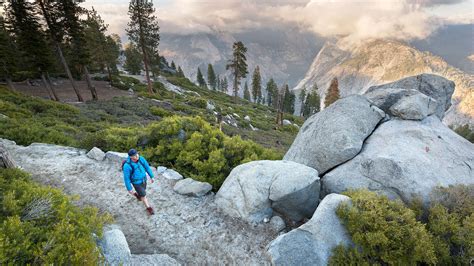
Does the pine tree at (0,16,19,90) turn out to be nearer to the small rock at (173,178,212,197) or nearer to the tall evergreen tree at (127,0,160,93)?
the tall evergreen tree at (127,0,160,93)

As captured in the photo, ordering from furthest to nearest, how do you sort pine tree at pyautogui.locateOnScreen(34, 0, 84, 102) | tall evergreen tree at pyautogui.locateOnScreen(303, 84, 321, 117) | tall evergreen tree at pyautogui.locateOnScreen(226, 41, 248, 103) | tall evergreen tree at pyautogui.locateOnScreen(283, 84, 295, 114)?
tall evergreen tree at pyautogui.locateOnScreen(303, 84, 321, 117) < tall evergreen tree at pyautogui.locateOnScreen(283, 84, 295, 114) < tall evergreen tree at pyautogui.locateOnScreen(226, 41, 248, 103) < pine tree at pyautogui.locateOnScreen(34, 0, 84, 102)

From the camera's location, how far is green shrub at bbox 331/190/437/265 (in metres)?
4.99

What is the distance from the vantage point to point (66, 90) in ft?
123

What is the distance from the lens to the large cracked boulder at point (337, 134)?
846 cm

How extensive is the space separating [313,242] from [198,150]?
6702mm

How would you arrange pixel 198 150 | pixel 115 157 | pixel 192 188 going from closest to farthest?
pixel 192 188 → pixel 115 157 → pixel 198 150

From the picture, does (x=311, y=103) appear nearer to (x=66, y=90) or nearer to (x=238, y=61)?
(x=238, y=61)

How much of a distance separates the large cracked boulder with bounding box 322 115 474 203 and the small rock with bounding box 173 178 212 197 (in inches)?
177

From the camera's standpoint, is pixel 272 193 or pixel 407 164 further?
pixel 272 193

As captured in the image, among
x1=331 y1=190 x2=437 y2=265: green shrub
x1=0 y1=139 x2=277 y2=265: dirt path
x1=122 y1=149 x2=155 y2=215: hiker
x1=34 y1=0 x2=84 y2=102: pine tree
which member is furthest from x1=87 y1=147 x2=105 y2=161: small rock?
x1=34 y1=0 x2=84 y2=102: pine tree

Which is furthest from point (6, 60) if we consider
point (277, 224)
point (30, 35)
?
point (277, 224)

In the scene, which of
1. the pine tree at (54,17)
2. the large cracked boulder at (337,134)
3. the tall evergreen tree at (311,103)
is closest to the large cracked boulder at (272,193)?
the large cracked boulder at (337,134)

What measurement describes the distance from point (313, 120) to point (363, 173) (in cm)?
391

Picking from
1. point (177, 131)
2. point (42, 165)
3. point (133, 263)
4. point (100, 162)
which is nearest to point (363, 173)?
point (133, 263)
